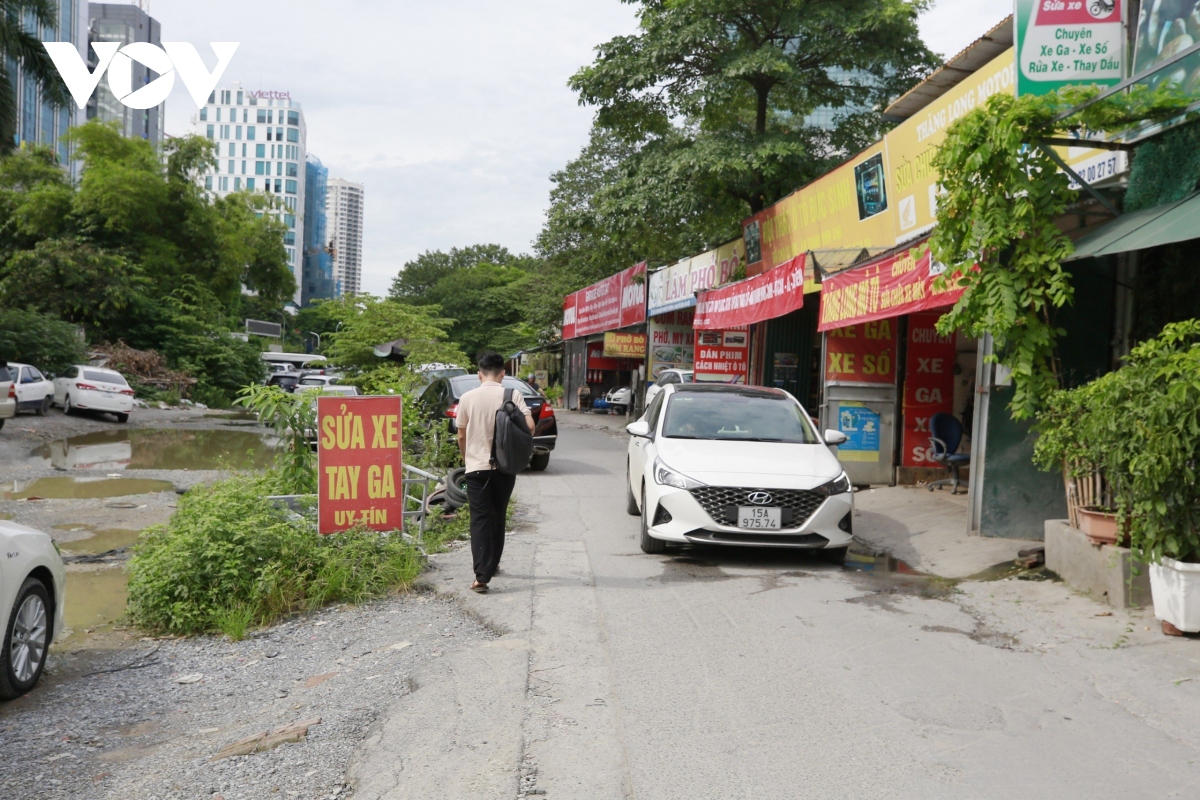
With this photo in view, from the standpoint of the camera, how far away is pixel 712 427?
981 centimetres

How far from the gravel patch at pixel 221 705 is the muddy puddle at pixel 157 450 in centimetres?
882

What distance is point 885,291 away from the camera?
37.1 ft

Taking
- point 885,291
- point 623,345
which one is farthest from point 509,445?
point 623,345

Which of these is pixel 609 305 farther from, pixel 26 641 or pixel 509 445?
pixel 26 641

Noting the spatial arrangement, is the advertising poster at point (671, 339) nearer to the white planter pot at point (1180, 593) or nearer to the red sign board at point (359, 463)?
the red sign board at point (359, 463)

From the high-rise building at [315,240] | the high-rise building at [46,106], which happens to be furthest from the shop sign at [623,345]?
the high-rise building at [315,240]

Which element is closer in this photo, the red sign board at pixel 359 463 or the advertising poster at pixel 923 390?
the red sign board at pixel 359 463

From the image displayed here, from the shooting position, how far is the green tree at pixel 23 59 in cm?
2708

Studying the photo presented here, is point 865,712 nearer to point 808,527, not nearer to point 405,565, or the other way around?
point 808,527

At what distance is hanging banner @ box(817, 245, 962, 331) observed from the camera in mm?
10070

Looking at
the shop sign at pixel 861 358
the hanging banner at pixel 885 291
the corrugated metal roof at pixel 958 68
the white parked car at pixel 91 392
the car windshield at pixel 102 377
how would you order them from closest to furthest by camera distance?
the hanging banner at pixel 885 291, the corrugated metal roof at pixel 958 68, the shop sign at pixel 861 358, the white parked car at pixel 91 392, the car windshield at pixel 102 377

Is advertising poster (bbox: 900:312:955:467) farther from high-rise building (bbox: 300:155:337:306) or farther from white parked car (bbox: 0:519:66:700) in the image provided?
high-rise building (bbox: 300:155:337:306)

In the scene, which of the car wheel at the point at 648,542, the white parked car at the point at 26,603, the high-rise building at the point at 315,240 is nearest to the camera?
the white parked car at the point at 26,603

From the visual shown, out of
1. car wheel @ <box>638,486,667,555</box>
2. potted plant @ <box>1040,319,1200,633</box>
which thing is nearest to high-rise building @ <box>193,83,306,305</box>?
car wheel @ <box>638,486,667,555</box>
